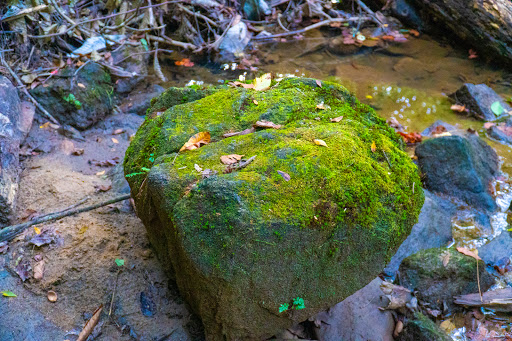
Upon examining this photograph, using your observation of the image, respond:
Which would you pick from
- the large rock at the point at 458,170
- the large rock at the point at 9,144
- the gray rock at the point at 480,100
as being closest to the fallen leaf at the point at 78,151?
the large rock at the point at 9,144

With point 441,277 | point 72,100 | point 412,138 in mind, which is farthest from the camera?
point 412,138

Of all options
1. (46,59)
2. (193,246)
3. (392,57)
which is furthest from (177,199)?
(392,57)

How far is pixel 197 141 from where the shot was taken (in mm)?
2648

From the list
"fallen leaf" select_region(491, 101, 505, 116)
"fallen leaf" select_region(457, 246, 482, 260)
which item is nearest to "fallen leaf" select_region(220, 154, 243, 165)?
"fallen leaf" select_region(457, 246, 482, 260)

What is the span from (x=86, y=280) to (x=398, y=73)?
6327 mm

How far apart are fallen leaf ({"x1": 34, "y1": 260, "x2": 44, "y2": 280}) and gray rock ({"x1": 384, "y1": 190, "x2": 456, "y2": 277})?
9.82 ft

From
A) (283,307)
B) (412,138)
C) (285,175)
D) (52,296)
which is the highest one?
(285,175)

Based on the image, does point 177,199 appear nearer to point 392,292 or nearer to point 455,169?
point 392,292

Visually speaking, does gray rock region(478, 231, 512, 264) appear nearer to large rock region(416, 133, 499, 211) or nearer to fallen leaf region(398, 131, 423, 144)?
large rock region(416, 133, 499, 211)

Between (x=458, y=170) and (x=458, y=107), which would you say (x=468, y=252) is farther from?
(x=458, y=107)

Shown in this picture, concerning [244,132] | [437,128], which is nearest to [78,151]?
[244,132]

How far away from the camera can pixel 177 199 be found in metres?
2.27

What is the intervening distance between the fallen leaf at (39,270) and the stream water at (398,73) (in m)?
4.24

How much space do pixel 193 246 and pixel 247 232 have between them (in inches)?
11.8
